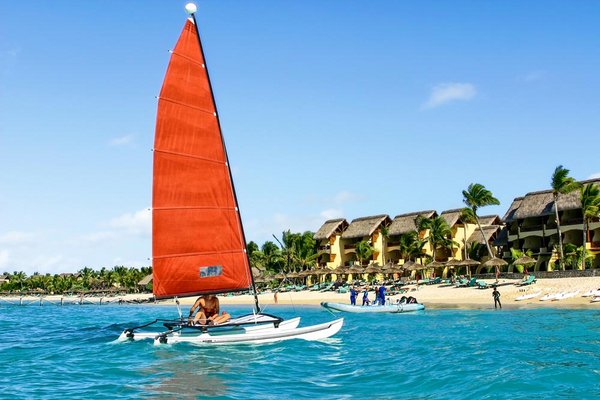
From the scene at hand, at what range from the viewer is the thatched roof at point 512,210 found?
2749 inches

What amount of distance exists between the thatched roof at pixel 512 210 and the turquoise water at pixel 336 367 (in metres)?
41.6

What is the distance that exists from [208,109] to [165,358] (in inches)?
394

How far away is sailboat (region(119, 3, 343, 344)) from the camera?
23672mm

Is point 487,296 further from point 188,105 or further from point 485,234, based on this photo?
point 188,105

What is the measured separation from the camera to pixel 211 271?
2416 cm

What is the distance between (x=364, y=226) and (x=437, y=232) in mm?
14494

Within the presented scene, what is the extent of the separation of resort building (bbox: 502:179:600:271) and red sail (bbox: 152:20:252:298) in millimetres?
48440

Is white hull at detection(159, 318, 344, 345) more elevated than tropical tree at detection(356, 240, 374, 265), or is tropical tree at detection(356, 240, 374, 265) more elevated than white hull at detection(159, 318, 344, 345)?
tropical tree at detection(356, 240, 374, 265)

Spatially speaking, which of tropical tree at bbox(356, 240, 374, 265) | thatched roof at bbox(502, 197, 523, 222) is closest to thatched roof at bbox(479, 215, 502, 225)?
thatched roof at bbox(502, 197, 523, 222)

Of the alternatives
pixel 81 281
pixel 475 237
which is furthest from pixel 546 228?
pixel 81 281

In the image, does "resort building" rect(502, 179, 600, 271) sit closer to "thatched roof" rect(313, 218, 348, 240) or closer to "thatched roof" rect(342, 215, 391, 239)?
"thatched roof" rect(342, 215, 391, 239)

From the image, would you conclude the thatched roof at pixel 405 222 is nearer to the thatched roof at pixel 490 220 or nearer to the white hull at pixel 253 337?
the thatched roof at pixel 490 220

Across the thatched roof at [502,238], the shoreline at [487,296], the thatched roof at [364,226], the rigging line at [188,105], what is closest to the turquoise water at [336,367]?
the rigging line at [188,105]

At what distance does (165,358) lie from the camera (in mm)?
21156
